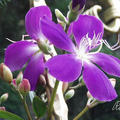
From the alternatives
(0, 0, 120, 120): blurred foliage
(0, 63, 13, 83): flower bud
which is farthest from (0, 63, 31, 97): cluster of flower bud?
(0, 0, 120, 120): blurred foliage

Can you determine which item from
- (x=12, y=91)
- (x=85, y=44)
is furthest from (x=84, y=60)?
(x=12, y=91)

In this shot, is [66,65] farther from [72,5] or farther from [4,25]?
[4,25]

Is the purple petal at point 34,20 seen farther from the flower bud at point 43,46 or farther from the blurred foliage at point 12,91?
the blurred foliage at point 12,91

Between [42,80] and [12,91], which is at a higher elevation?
[42,80]

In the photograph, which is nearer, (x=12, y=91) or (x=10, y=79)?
(x=10, y=79)

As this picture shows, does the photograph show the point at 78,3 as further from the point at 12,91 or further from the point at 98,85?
the point at 12,91

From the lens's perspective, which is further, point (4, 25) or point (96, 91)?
point (4, 25)

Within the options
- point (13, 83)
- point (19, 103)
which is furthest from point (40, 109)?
point (19, 103)
